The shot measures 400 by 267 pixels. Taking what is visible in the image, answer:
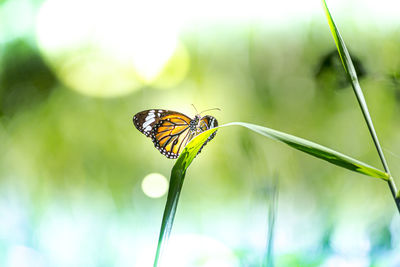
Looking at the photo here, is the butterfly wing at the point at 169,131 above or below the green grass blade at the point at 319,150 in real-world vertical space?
above

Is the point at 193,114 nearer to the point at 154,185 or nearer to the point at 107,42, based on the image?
the point at 154,185

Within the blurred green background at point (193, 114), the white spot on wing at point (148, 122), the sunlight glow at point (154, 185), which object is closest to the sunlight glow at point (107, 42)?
the blurred green background at point (193, 114)

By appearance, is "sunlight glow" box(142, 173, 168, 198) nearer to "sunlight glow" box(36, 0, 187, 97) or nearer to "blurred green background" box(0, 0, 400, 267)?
"blurred green background" box(0, 0, 400, 267)

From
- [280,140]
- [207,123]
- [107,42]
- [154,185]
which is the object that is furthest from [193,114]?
[280,140]

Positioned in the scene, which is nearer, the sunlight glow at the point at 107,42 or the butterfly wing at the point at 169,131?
the butterfly wing at the point at 169,131

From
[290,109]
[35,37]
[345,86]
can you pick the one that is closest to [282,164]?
[290,109]

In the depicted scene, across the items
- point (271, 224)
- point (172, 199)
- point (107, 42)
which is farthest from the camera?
point (107, 42)

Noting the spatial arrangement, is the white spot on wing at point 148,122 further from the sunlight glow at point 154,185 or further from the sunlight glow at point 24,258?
the sunlight glow at point 24,258
